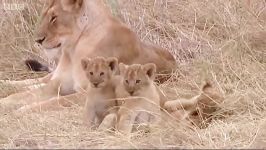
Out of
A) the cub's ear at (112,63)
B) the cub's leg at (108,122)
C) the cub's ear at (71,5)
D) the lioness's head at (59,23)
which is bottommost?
the cub's leg at (108,122)

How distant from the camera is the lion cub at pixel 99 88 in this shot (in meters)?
4.07

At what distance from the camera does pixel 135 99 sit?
4.05 m

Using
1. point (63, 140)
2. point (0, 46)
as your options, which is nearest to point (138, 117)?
point (63, 140)

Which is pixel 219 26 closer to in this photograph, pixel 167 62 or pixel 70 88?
pixel 167 62

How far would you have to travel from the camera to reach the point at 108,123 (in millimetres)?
4094

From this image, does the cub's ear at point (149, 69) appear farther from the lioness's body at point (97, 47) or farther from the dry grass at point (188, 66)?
the lioness's body at point (97, 47)

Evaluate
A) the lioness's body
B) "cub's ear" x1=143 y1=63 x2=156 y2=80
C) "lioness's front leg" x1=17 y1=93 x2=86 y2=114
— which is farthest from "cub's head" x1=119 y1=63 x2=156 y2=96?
the lioness's body

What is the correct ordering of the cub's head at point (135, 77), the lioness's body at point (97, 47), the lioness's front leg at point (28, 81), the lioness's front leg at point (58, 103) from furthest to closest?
the lioness's front leg at point (28, 81), the lioness's body at point (97, 47), the lioness's front leg at point (58, 103), the cub's head at point (135, 77)

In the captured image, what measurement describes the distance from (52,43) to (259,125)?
65.4 inches

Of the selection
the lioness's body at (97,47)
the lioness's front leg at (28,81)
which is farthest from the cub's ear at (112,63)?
the lioness's front leg at (28,81)

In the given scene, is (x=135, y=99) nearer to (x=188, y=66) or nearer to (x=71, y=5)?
(x=71, y=5)

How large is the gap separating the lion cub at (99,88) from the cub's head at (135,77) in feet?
0.25

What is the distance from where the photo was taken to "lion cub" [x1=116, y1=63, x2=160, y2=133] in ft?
13.2

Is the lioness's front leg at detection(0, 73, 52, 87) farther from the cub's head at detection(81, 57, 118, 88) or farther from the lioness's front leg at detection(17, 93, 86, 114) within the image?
the cub's head at detection(81, 57, 118, 88)
